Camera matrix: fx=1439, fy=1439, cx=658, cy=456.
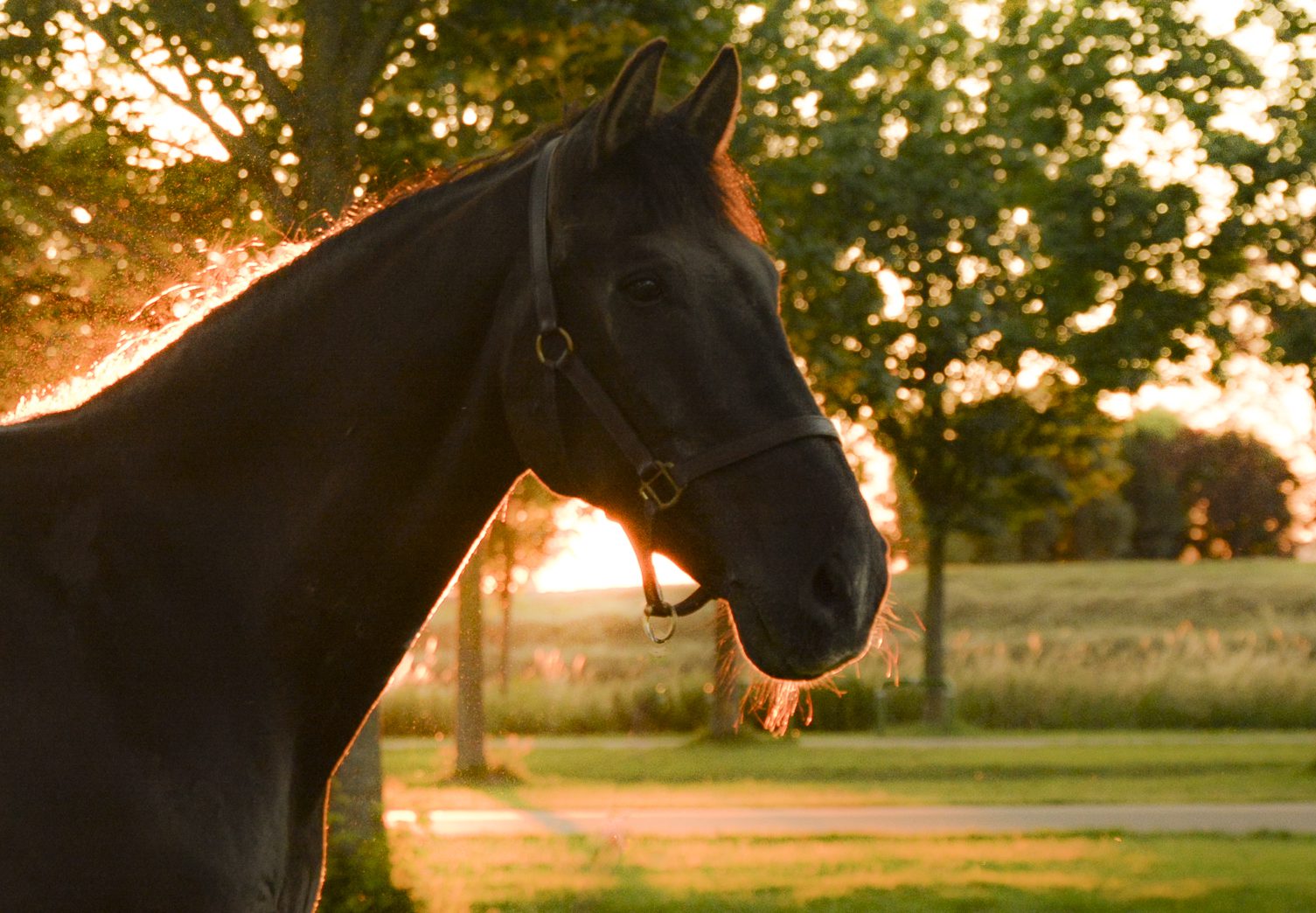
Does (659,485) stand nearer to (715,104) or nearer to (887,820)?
(715,104)

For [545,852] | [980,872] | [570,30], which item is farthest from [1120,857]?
[570,30]

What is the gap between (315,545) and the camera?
2.53 meters

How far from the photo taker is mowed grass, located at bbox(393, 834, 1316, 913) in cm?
970

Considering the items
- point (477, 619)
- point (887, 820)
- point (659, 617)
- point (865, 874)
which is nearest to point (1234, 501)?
point (477, 619)

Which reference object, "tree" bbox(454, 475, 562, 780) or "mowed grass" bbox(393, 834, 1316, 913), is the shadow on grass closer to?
"mowed grass" bbox(393, 834, 1316, 913)

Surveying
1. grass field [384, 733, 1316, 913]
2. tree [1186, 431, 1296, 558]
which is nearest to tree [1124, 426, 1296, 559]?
tree [1186, 431, 1296, 558]

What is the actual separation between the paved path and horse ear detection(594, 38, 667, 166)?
→ 36.4 ft

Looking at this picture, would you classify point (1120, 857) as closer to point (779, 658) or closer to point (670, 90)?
point (670, 90)

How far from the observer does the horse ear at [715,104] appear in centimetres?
267

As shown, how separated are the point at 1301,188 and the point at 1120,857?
9299mm

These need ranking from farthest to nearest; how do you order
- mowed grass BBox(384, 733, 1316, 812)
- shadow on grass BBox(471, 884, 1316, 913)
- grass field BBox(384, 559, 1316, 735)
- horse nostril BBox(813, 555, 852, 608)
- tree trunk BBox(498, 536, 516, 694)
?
grass field BBox(384, 559, 1316, 735), tree trunk BBox(498, 536, 516, 694), mowed grass BBox(384, 733, 1316, 812), shadow on grass BBox(471, 884, 1316, 913), horse nostril BBox(813, 555, 852, 608)

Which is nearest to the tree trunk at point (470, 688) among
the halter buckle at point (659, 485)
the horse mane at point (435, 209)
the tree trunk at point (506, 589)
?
the tree trunk at point (506, 589)

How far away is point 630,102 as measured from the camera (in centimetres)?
247

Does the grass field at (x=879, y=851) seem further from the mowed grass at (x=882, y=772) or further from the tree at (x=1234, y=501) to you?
the tree at (x=1234, y=501)
